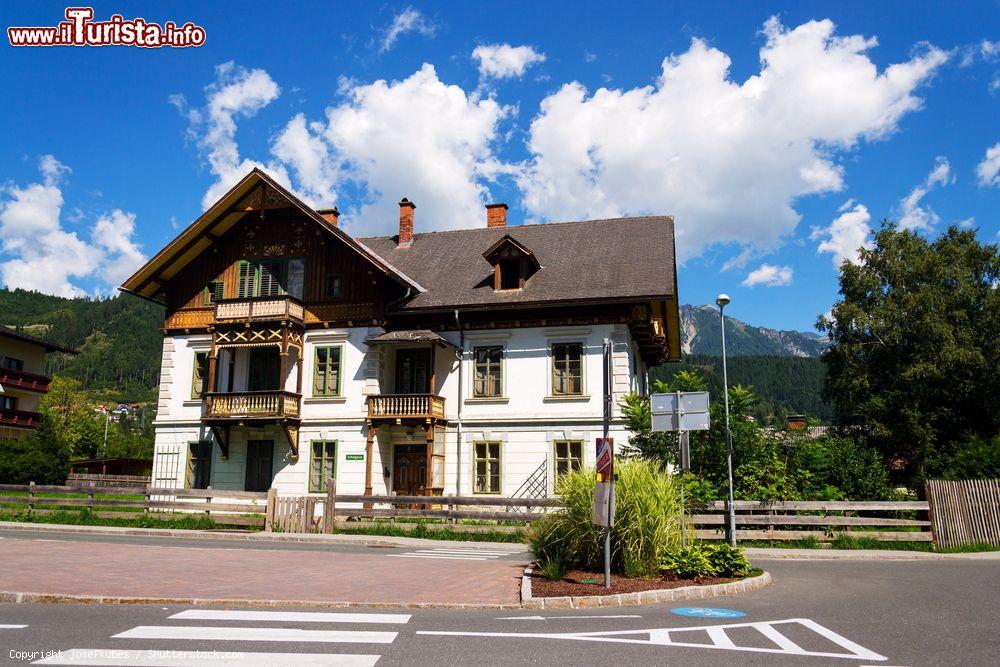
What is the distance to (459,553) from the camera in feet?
59.2

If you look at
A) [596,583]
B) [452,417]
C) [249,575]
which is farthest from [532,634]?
[452,417]

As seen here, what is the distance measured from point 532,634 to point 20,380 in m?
59.7

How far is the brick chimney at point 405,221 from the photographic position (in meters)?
34.7

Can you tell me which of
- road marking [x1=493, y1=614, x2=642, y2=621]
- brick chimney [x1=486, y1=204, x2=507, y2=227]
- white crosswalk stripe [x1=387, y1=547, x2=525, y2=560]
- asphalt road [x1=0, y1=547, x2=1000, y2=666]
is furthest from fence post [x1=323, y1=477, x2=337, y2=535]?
brick chimney [x1=486, y1=204, x2=507, y2=227]

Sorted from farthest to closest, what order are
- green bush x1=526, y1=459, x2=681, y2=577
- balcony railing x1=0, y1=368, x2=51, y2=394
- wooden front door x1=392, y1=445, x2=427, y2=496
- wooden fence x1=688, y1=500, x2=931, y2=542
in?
balcony railing x1=0, y1=368, x2=51, y2=394, wooden front door x1=392, y1=445, x2=427, y2=496, wooden fence x1=688, y1=500, x2=931, y2=542, green bush x1=526, y1=459, x2=681, y2=577

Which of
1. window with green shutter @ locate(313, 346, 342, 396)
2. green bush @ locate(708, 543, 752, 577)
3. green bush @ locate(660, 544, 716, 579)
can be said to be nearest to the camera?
green bush @ locate(660, 544, 716, 579)

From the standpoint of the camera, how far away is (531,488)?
27.4m

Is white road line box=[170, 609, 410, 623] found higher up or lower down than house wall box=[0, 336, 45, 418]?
lower down

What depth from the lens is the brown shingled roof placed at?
27.5 meters

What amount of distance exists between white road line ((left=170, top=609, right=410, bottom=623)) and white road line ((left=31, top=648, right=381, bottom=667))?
181cm

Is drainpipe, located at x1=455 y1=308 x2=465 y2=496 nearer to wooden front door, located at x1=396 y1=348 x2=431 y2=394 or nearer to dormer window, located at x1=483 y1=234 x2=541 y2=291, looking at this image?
wooden front door, located at x1=396 y1=348 x2=431 y2=394

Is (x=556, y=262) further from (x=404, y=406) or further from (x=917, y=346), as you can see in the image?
(x=917, y=346)

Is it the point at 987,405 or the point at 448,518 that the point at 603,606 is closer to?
the point at 448,518

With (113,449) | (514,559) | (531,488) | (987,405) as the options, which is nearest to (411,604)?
(514,559)
